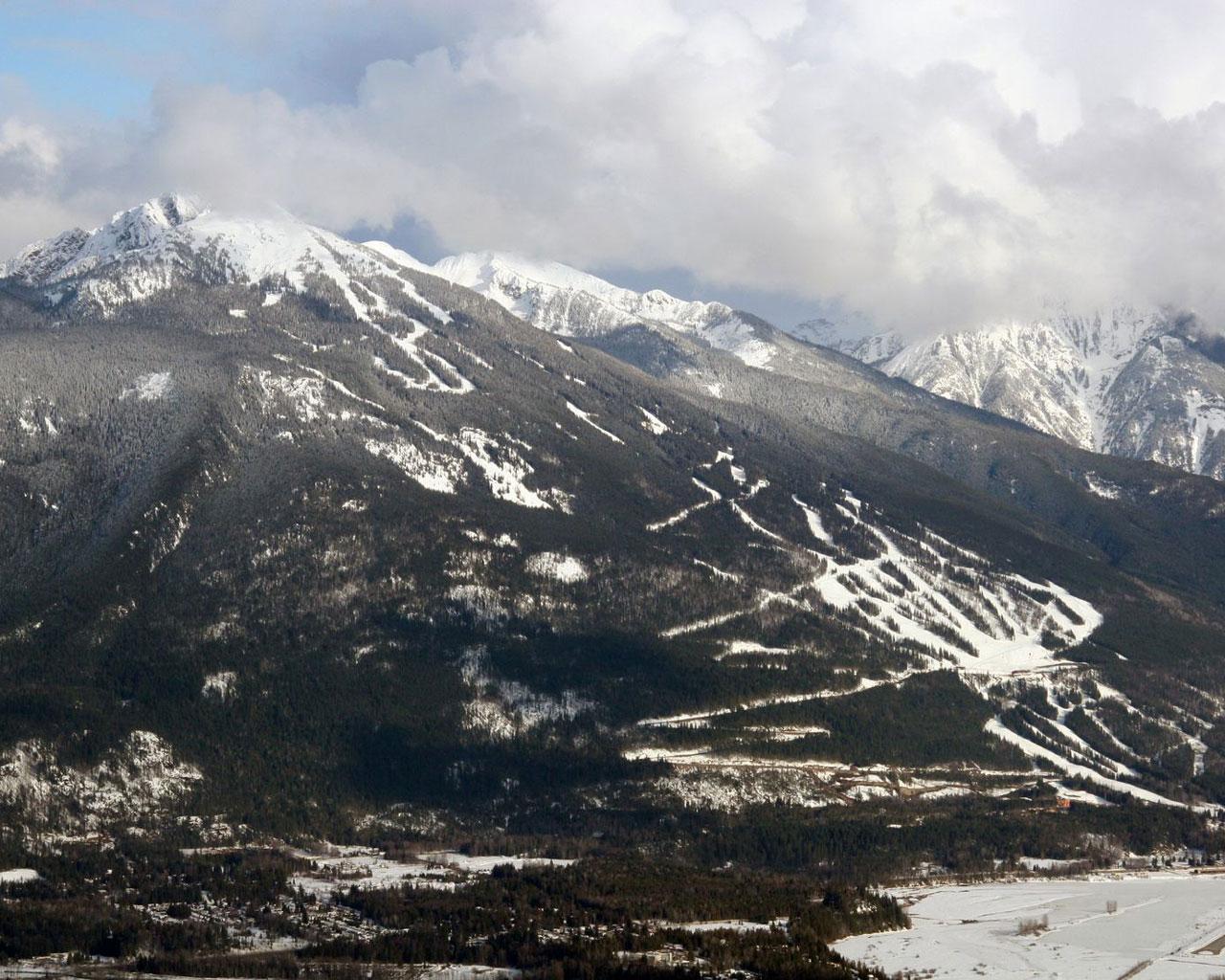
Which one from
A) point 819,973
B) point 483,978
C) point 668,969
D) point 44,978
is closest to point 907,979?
point 819,973

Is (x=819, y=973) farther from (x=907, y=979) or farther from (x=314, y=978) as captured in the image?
(x=314, y=978)

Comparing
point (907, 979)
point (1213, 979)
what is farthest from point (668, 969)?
point (1213, 979)

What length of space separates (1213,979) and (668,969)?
57.2 m

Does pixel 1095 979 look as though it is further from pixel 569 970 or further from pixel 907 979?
pixel 569 970

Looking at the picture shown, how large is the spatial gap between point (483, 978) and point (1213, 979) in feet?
253

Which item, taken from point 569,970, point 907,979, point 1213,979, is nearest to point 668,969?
point 569,970

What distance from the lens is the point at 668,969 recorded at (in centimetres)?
19800

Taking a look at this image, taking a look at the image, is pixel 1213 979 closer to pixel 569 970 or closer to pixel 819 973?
pixel 819 973

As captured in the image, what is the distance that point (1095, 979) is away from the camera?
653ft

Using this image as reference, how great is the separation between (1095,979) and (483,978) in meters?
65.0

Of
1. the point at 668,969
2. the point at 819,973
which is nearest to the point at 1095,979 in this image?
the point at 819,973

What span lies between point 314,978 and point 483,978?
58.7ft

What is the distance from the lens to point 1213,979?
197250 millimetres

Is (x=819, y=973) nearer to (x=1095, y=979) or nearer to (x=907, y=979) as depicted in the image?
(x=907, y=979)
